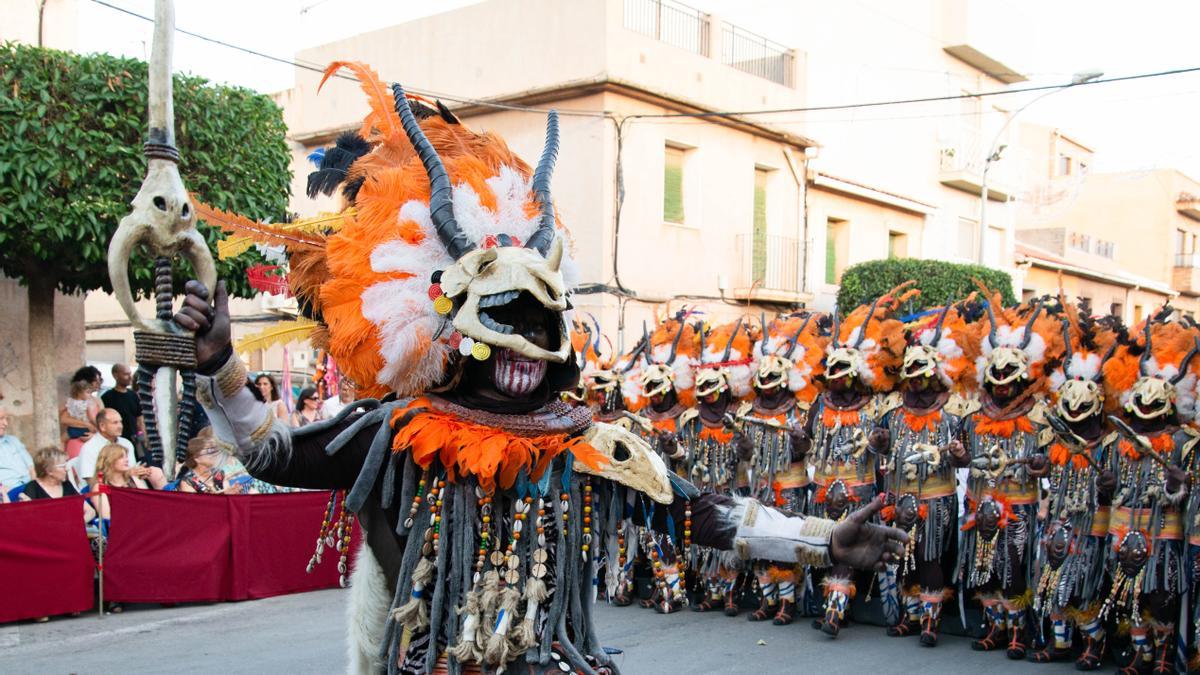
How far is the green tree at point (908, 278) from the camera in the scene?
18.0 metres

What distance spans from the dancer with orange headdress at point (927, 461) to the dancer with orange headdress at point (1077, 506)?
0.67 meters

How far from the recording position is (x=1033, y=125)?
30734 mm

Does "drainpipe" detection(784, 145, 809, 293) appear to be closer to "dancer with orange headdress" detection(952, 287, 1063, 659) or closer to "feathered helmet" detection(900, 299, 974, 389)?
"feathered helmet" detection(900, 299, 974, 389)

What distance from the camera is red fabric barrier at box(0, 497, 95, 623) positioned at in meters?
7.39

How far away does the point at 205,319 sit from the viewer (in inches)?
99.7

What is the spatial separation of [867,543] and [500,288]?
1.24 m

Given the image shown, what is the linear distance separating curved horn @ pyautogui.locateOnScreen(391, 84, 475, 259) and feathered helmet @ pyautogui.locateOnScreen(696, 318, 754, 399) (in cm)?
515

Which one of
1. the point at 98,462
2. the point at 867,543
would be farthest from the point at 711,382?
the point at 867,543

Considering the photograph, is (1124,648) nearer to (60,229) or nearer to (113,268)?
(113,268)

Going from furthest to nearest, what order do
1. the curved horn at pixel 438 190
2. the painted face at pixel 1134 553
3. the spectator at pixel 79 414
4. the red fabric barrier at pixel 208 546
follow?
the spectator at pixel 79 414 → the red fabric barrier at pixel 208 546 → the painted face at pixel 1134 553 → the curved horn at pixel 438 190

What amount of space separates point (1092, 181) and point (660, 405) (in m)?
31.9

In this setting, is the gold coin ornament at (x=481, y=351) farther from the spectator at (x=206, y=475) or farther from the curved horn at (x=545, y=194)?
the spectator at (x=206, y=475)

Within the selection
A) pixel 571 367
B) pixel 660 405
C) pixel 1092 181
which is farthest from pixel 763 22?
pixel 1092 181

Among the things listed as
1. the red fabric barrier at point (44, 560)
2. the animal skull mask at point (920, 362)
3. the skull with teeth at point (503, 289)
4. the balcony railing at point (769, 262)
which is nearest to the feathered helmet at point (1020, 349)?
the animal skull mask at point (920, 362)
